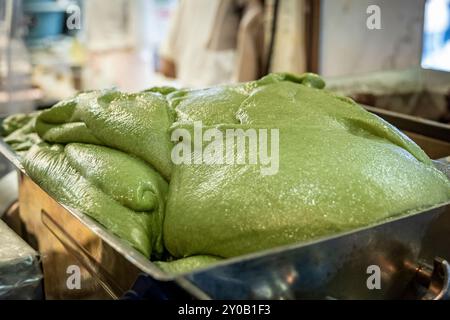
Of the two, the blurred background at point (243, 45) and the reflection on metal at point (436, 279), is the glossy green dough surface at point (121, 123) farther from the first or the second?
the blurred background at point (243, 45)

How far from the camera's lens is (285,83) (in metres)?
1.35

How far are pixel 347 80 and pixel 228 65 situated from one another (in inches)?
59.1

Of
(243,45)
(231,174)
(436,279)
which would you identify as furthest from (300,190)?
(243,45)

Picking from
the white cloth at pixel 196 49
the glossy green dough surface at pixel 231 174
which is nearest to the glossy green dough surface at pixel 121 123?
the glossy green dough surface at pixel 231 174

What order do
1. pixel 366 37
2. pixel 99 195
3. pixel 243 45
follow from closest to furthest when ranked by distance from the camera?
pixel 99 195 < pixel 366 37 < pixel 243 45

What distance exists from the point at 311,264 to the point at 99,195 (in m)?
0.47

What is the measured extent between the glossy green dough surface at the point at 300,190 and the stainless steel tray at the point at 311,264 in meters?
0.07

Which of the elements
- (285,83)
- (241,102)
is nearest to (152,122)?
(241,102)

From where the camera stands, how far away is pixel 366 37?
3.14m

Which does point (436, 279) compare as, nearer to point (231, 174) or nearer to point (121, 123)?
point (231, 174)

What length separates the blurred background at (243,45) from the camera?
2.74 m

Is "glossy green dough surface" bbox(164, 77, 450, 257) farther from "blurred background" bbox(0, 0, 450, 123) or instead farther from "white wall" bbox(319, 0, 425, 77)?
"white wall" bbox(319, 0, 425, 77)

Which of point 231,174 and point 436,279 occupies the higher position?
point 231,174
